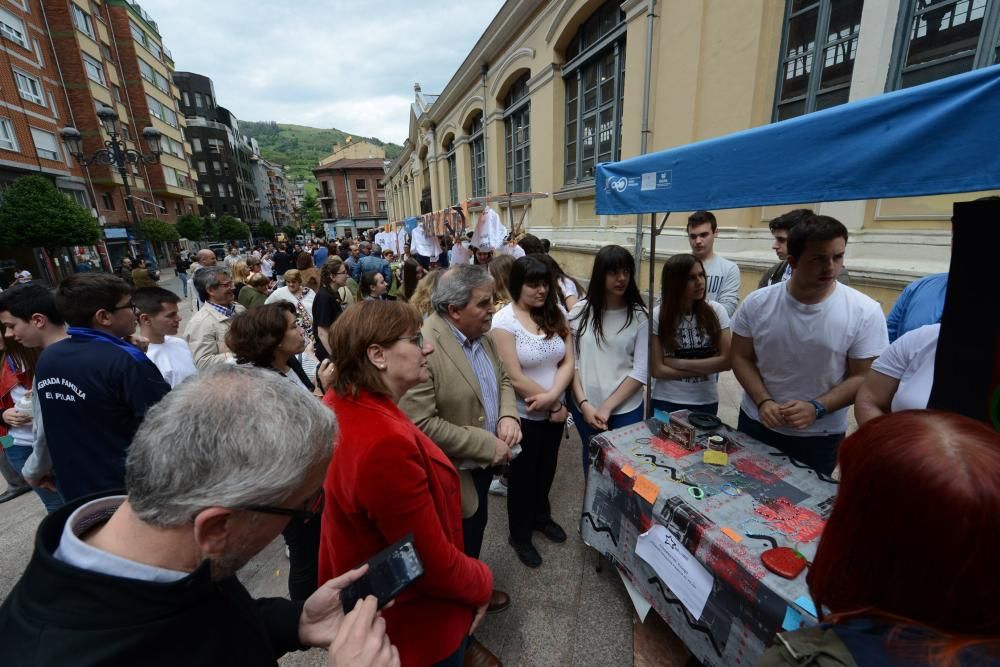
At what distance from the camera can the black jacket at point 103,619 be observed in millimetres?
692

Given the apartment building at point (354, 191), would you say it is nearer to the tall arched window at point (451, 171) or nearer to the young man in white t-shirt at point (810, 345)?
the tall arched window at point (451, 171)

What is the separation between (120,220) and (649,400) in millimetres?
37371

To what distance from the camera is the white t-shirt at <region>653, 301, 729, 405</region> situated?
8.92 feet

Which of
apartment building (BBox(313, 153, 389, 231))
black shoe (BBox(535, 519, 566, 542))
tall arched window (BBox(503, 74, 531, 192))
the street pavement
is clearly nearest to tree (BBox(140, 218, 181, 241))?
tall arched window (BBox(503, 74, 531, 192))

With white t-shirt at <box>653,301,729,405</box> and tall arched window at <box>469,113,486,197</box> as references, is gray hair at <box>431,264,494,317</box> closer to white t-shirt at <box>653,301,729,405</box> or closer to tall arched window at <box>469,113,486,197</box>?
white t-shirt at <box>653,301,729,405</box>

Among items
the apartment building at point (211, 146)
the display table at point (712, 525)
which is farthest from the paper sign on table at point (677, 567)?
the apartment building at point (211, 146)

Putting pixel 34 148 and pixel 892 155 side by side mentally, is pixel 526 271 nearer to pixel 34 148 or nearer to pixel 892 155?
pixel 892 155

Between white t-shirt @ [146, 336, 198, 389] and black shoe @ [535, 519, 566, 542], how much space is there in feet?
8.76

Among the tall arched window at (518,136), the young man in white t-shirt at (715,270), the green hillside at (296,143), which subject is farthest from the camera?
the green hillside at (296,143)

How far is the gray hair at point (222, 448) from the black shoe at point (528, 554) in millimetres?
A: 2184

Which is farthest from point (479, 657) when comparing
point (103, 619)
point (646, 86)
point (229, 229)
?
point (229, 229)

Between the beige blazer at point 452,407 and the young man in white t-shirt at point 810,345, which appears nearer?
the beige blazer at point 452,407

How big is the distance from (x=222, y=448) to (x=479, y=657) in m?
1.92

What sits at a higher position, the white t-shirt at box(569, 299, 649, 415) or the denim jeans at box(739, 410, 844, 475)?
the white t-shirt at box(569, 299, 649, 415)
